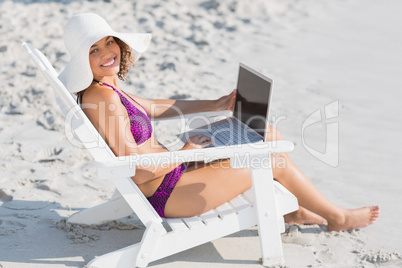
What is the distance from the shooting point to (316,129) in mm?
4805

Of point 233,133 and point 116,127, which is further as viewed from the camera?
point 233,133

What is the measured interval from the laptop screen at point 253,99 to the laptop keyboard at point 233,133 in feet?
0.10

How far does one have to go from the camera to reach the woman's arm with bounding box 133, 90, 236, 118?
3.42 m

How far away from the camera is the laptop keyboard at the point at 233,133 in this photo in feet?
10.1

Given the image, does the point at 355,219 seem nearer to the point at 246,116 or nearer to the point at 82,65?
the point at 246,116

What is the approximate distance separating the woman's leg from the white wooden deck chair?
9 cm

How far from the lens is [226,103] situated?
342 centimetres

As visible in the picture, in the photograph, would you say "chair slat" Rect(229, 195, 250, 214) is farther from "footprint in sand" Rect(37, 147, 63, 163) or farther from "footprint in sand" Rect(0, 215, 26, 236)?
"footprint in sand" Rect(37, 147, 63, 163)

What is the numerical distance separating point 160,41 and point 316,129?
2.46 m

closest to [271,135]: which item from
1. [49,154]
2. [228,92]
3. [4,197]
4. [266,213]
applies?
[266,213]

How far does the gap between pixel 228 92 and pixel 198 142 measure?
2615 millimetres

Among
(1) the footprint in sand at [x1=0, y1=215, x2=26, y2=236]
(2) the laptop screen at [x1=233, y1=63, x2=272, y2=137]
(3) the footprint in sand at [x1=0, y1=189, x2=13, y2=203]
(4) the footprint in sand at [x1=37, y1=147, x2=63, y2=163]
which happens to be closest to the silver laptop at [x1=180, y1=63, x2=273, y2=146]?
(2) the laptop screen at [x1=233, y1=63, x2=272, y2=137]

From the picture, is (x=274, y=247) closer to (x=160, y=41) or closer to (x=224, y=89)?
(x=224, y=89)

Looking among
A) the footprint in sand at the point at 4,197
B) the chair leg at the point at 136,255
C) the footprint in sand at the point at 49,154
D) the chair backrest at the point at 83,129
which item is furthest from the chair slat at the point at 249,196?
the footprint in sand at the point at 49,154
